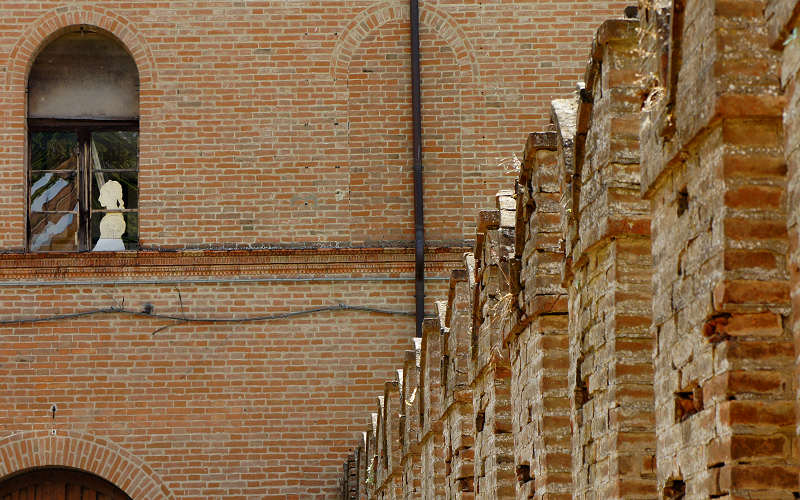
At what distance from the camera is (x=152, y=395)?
16562mm

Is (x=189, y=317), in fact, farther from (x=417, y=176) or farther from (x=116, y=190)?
(x=417, y=176)

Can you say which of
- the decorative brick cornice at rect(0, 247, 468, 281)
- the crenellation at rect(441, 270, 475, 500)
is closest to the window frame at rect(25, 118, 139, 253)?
the decorative brick cornice at rect(0, 247, 468, 281)

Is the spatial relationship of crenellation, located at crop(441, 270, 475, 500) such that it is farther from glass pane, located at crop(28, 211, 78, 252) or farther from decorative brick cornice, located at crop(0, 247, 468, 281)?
glass pane, located at crop(28, 211, 78, 252)

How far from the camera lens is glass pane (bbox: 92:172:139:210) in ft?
57.0

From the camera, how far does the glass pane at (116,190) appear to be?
57.0ft

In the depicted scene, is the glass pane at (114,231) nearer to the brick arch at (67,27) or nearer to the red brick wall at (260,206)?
the red brick wall at (260,206)

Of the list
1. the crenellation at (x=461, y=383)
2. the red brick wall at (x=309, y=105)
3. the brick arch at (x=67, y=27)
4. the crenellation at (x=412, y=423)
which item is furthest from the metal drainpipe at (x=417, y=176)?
the crenellation at (x=461, y=383)

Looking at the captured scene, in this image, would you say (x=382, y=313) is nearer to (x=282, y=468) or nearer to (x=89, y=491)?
(x=282, y=468)

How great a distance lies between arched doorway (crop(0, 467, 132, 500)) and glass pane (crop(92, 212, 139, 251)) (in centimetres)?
246

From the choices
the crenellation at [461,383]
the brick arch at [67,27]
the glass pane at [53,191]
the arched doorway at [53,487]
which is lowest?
the arched doorway at [53,487]

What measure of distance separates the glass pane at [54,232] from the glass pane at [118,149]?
2.35 ft

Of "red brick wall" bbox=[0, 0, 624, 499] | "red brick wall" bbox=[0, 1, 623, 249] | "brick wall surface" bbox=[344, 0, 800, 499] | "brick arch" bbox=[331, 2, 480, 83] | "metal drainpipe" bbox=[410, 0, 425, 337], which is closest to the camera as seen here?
"brick wall surface" bbox=[344, 0, 800, 499]

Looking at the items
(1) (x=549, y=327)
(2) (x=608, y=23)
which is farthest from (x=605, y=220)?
(1) (x=549, y=327)

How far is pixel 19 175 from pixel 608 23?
1305cm
